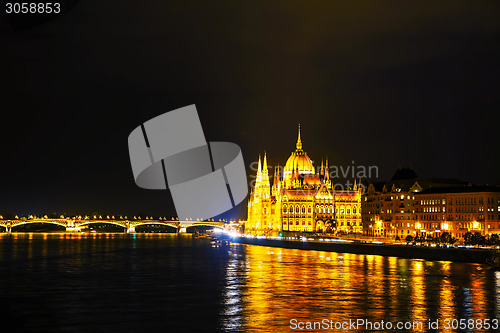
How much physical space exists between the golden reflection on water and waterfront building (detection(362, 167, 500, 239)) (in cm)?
5215

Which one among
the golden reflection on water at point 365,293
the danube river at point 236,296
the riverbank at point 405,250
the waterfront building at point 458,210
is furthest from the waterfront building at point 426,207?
the golden reflection on water at point 365,293

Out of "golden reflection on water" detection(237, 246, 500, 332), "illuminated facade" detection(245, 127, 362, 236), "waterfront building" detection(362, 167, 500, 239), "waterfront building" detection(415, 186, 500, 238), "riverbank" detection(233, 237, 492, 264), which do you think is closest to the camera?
"golden reflection on water" detection(237, 246, 500, 332)

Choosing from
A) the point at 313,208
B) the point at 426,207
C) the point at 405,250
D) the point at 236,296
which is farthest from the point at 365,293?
the point at 313,208

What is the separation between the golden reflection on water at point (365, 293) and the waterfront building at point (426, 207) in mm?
52153

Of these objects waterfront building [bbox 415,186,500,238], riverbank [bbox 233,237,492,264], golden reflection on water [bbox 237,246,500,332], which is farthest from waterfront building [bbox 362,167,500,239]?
golden reflection on water [bbox 237,246,500,332]

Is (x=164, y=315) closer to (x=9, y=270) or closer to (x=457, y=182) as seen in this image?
(x=9, y=270)

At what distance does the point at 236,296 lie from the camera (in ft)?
172

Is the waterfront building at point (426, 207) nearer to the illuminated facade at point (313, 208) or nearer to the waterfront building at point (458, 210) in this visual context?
the waterfront building at point (458, 210)

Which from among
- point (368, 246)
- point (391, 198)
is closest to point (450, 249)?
point (368, 246)

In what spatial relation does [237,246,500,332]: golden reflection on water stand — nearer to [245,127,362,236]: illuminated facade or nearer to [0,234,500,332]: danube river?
[0,234,500,332]: danube river

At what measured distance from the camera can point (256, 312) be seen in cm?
4400

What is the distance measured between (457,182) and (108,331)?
138 meters

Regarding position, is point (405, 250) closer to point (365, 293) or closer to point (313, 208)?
point (365, 293)

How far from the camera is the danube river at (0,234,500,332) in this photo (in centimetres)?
4103
